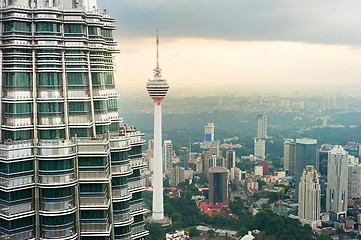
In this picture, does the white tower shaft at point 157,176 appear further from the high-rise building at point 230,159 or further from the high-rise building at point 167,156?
the high-rise building at point 230,159

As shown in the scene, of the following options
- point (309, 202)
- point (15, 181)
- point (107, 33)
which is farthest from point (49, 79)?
point (309, 202)

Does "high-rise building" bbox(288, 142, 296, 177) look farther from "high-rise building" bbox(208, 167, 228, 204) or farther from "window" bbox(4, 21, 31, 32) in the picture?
"window" bbox(4, 21, 31, 32)

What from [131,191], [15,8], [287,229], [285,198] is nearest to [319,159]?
[285,198]

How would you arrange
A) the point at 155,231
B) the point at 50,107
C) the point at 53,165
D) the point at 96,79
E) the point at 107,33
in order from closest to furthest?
the point at 53,165, the point at 50,107, the point at 96,79, the point at 107,33, the point at 155,231

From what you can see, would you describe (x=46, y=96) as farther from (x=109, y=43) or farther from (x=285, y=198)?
(x=285, y=198)

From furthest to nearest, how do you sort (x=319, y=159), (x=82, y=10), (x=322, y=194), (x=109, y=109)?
(x=319, y=159) → (x=322, y=194) → (x=109, y=109) → (x=82, y=10)

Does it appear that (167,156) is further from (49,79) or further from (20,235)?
(20,235)
